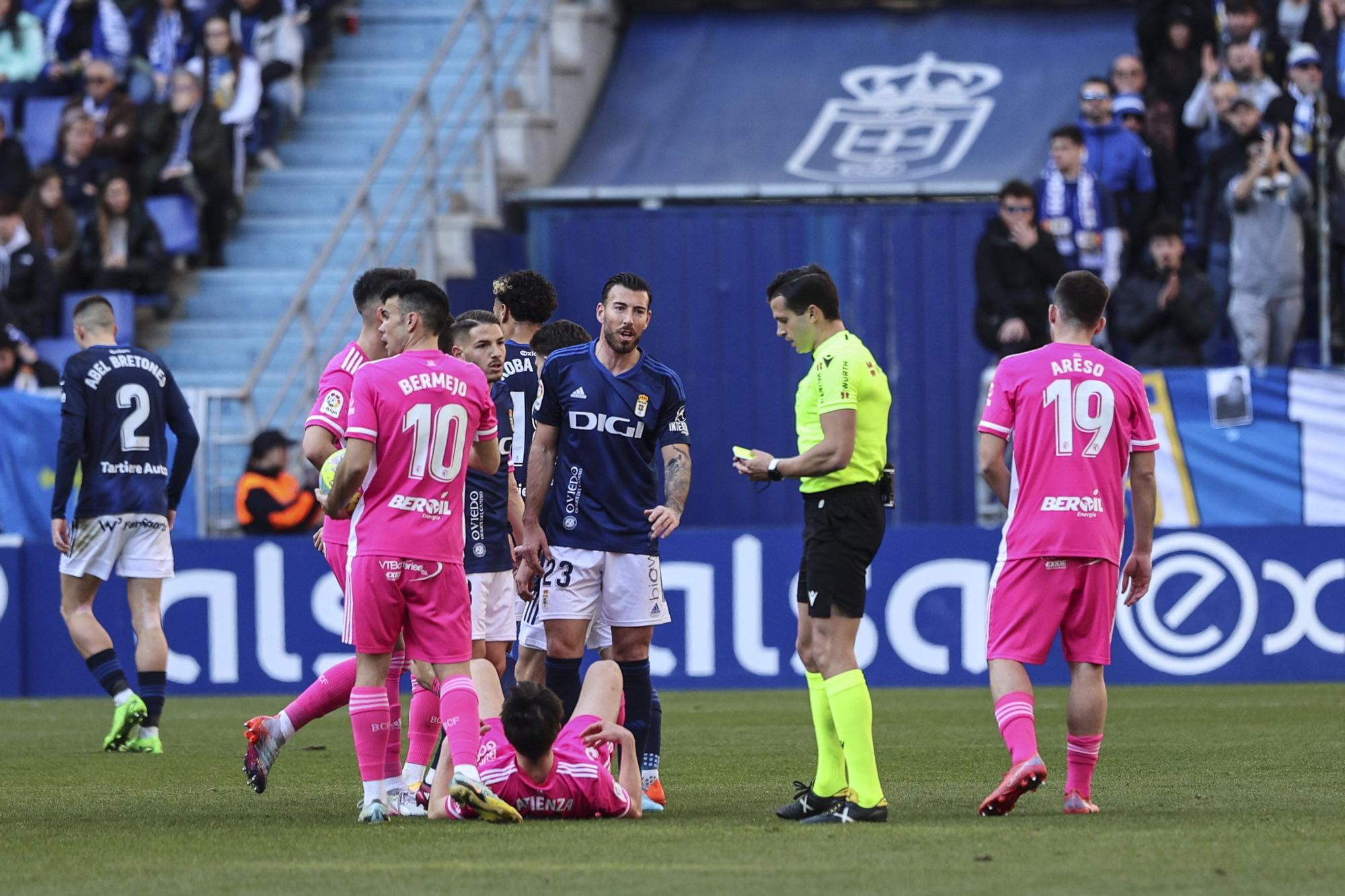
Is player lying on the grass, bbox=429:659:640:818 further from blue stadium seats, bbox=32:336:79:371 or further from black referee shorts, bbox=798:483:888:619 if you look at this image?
blue stadium seats, bbox=32:336:79:371

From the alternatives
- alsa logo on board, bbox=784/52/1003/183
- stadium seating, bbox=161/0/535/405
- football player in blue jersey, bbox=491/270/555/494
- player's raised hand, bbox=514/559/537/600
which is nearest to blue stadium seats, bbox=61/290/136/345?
stadium seating, bbox=161/0/535/405

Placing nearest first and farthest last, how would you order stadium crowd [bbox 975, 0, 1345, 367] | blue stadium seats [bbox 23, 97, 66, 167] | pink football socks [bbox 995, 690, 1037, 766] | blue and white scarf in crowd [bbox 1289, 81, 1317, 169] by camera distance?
pink football socks [bbox 995, 690, 1037, 766], stadium crowd [bbox 975, 0, 1345, 367], blue and white scarf in crowd [bbox 1289, 81, 1317, 169], blue stadium seats [bbox 23, 97, 66, 167]

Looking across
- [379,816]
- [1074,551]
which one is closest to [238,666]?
[379,816]

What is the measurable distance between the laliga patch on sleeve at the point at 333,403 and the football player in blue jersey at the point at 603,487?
87cm

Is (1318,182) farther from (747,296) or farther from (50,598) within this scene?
(50,598)

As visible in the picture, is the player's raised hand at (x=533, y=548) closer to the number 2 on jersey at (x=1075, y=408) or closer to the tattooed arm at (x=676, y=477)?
the tattooed arm at (x=676, y=477)

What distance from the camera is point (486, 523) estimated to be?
31.1 ft

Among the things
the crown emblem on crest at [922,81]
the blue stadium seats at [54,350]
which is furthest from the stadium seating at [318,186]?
the crown emblem on crest at [922,81]

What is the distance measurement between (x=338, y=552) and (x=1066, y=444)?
3.19 m

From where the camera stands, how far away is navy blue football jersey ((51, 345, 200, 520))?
40.2ft

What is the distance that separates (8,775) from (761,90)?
46.3 feet

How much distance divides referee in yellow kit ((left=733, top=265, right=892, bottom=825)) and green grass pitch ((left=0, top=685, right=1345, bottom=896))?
0.92 ft

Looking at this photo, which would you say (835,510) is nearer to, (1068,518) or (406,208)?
(1068,518)

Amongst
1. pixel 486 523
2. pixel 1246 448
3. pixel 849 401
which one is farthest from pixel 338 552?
pixel 1246 448
